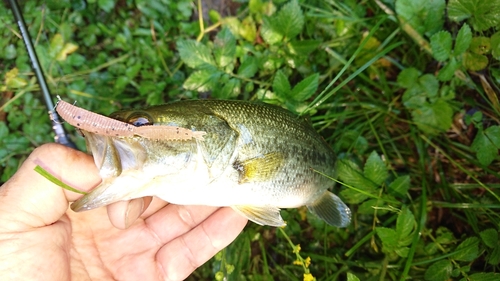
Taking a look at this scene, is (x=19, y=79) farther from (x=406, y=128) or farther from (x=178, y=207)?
(x=406, y=128)

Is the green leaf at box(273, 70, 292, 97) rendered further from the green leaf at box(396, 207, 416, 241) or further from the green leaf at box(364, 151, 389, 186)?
the green leaf at box(396, 207, 416, 241)

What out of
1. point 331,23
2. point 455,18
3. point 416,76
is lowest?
point 416,76

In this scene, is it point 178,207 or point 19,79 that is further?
point 19,79

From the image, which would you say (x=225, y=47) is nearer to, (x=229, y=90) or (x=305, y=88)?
(x=229, y=90)

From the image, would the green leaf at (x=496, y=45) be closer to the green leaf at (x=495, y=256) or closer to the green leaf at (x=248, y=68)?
the green leaf at (x=495, y=256)

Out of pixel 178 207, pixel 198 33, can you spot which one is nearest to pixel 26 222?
pixel 178 207

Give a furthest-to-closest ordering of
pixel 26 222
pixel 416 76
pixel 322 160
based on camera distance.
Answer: pixel 416 76, pixel 322 160, pixel 26 222

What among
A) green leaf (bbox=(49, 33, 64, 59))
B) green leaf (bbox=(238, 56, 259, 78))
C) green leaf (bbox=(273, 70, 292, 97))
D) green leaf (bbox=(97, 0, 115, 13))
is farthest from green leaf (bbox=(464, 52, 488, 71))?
green leaf (bbox=(49, 33, 64, 59))

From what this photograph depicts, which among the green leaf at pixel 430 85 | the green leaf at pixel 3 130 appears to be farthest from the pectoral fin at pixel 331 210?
the green leaf at pixel 3 130
